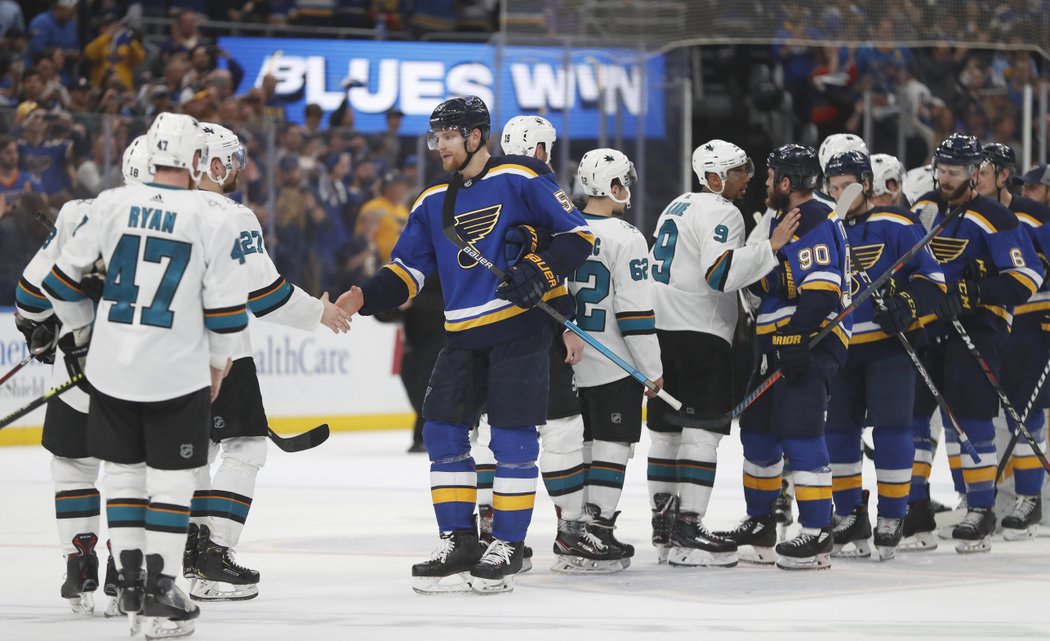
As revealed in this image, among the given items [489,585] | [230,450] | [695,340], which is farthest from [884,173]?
[230,450]

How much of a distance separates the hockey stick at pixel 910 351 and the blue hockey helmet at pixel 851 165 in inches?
3.3

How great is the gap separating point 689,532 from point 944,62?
750 cm

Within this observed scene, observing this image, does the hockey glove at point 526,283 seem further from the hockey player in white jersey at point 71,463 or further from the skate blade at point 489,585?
the hockey player in white jersey at point 71,463

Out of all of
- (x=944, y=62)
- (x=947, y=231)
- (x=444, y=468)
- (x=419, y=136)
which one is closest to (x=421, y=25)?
(x=419, y=136)

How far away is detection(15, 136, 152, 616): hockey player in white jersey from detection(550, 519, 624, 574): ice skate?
1510mm

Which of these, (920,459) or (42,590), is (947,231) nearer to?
(920,459)

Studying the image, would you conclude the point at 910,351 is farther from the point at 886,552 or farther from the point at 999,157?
the point at 999,157

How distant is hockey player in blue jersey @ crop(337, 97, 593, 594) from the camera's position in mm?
4652

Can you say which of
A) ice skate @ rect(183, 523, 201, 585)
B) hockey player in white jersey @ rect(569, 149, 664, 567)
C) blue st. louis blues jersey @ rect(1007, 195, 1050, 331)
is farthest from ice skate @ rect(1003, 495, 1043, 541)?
ice skate @ rect(183, 523, 201, 585)

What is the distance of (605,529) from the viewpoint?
17.1 feet

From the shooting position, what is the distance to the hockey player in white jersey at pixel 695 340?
17.2 ft

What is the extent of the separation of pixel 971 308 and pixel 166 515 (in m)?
3.14

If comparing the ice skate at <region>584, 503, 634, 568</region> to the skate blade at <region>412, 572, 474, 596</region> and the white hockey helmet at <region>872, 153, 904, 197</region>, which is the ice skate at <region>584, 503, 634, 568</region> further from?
the white hockey helmet at <region>872, 153, 904, 197</region>

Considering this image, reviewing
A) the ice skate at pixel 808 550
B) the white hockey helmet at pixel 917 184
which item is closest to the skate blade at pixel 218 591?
the ice skate at pixel 808 550
